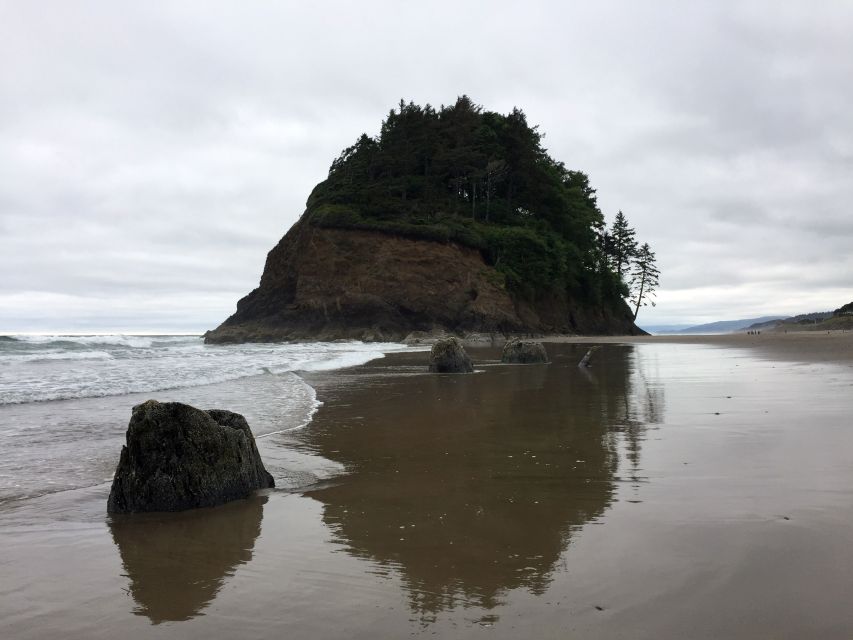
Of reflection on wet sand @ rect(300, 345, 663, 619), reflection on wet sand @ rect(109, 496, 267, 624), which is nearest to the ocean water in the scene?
reflection on wet sand @ rect(300, 345, 663, 619)

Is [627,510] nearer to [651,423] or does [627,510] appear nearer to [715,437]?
[715,437]

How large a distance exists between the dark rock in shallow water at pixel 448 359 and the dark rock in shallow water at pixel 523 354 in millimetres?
2577

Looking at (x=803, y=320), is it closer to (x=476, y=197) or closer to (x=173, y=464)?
(x=476, y=197)

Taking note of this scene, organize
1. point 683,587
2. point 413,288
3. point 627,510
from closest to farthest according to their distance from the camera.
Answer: point 683,587 < point 627,510 < point 413,288

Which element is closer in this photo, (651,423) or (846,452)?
(846,452)

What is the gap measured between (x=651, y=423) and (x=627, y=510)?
324 cm

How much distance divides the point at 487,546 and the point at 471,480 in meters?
1.40

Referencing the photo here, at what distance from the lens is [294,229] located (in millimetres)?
50594

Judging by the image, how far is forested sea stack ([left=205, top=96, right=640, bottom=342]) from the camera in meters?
43.6

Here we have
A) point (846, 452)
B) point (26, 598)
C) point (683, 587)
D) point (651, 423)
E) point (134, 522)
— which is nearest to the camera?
point (683, 587)

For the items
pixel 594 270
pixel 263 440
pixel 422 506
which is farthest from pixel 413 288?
pixel 422 506

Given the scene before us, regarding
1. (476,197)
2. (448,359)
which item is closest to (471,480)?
(448,359)

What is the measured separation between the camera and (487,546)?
9.91 feet

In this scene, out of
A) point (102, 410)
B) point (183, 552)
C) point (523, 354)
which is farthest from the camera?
point (523, 354)
